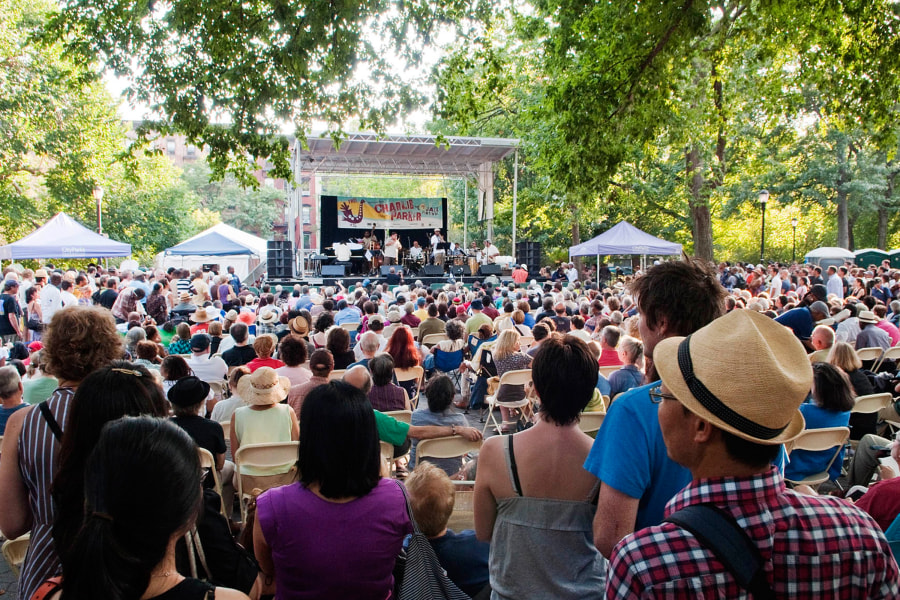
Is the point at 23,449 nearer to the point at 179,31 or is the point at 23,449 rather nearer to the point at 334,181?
the point at 179,31

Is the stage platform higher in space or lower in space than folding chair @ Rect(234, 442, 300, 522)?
higher

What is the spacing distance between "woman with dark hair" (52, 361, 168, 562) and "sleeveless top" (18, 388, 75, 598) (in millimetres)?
239

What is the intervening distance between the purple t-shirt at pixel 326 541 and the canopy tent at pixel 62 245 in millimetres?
16201

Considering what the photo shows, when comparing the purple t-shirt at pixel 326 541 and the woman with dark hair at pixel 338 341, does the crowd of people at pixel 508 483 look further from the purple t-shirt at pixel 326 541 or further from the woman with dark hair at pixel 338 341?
the woman with dark hair at pixel 338 341

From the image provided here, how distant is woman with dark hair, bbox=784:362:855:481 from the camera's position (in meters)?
4.20

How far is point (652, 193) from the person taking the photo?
1145 inches

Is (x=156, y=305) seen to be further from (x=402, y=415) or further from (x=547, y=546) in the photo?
(x=547, y=546)

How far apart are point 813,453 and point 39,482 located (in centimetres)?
453

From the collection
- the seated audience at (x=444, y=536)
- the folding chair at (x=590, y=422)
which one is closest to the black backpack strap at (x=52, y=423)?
the seated audience at (x=444, y=536)

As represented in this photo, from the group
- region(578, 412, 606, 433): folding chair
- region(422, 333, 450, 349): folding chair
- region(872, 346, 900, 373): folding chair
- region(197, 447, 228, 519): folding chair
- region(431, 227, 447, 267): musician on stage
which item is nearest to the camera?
region(197, 447, 228, 519): folding chair

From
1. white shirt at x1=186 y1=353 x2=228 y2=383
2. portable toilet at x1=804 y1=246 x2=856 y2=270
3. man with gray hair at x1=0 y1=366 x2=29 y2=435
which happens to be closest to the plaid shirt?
man with gray hair at x1=0 y1=366 x2=29 y2=435

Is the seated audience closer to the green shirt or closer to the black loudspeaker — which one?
the green shirt

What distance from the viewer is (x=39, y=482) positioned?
6.79ft

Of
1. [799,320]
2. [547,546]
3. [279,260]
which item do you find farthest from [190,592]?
[279,260]
